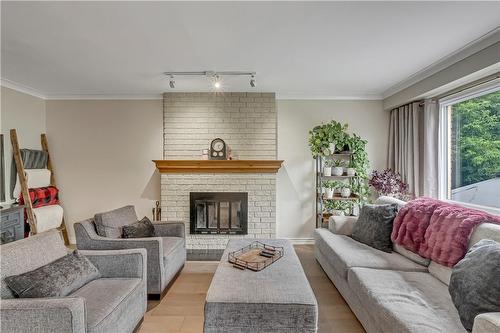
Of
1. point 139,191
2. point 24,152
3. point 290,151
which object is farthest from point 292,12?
point 24,152

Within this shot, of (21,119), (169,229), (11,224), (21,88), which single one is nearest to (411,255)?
(169,229)

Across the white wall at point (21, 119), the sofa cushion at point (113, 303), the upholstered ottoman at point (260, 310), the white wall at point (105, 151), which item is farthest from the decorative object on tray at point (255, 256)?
the white wall at point (21, 119)

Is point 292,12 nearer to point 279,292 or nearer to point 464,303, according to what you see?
point 279,292

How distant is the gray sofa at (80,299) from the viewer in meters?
1.55

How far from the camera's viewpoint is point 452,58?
2.98m

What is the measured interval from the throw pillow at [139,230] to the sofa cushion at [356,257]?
200 centimetres

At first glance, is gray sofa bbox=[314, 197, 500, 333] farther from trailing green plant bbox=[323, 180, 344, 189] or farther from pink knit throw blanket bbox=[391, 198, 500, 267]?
trailing green plant bbox=[323, 180, 344, 189]

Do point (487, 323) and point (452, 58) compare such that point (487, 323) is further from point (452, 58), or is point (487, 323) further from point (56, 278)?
point (452, 58)

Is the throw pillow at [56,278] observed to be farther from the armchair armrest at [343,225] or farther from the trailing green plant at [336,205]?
the trailing green plant at [336,205]

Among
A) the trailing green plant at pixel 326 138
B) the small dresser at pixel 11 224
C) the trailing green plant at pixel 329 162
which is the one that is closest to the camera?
the small dresser at pixel 11 224

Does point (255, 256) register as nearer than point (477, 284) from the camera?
No

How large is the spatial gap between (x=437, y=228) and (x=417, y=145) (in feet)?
6.29

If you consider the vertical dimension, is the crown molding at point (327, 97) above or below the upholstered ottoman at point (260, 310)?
above

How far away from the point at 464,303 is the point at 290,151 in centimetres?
331
